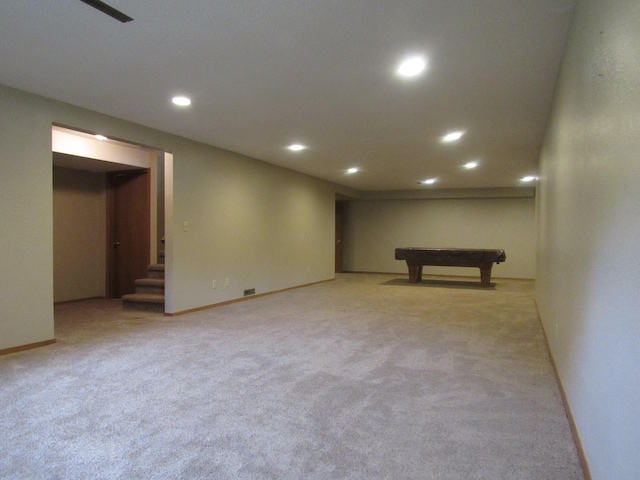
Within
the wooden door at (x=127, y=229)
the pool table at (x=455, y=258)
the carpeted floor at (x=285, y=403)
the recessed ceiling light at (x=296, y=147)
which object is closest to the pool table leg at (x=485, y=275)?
the pool table at (x=455, y=258)

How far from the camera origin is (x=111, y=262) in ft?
22.6

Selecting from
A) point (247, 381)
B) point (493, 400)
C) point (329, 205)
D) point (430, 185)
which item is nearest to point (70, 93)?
point (247, 381)

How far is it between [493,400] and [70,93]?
4.18m

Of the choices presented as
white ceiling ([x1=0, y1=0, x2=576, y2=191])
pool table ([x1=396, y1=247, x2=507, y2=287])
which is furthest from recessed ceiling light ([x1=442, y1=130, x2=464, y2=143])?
pool table ([x1=396, y1=247, x2=507, y2=287])

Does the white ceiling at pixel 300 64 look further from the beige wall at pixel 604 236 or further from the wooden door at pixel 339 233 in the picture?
the wooden door at pixel 339 233

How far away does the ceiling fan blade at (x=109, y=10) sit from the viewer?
7.16 feet

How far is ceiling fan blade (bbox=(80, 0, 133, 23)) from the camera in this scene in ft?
7.16

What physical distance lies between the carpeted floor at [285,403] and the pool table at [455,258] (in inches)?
137

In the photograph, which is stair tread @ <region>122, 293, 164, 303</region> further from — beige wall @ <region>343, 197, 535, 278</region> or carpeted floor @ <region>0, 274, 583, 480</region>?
beige wall @ <region>343, 197, 535, 278</region>

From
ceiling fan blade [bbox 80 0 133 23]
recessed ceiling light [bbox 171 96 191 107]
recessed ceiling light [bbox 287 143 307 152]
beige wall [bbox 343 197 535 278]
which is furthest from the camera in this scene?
beige wall [bbox 343 197 535 278]

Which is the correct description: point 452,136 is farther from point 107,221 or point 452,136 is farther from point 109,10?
point 107,221

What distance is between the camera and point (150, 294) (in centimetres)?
585

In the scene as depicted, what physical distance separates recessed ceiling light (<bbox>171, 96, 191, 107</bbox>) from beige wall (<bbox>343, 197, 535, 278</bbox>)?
317 inches

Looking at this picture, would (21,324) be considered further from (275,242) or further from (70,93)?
(275,242)
